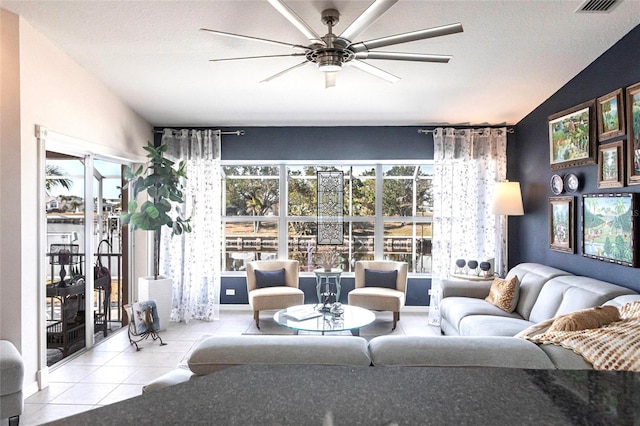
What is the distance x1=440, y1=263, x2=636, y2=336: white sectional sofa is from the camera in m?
3.12

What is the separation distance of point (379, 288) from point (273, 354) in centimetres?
346

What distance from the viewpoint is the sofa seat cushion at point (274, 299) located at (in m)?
4.79

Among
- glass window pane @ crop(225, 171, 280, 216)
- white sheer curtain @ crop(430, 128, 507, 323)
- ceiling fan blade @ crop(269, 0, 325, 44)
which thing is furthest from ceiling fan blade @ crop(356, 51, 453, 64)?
glass window pane @ crop(225, 171, 280, 216)

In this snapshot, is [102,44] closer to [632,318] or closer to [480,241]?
[632,318]

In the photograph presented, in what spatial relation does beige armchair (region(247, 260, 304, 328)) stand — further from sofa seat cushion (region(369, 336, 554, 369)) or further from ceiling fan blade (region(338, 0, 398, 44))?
ceiling fan blade (region(338, 0, 398, 44))

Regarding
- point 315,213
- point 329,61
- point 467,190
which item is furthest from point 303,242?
point 329,61

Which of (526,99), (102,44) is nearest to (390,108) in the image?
(526,99)

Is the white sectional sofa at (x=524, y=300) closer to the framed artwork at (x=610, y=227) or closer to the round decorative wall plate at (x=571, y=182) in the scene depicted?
the framed artwork at (x=610, y=227)

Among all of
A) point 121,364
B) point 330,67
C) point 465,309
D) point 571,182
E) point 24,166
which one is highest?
point 330,67

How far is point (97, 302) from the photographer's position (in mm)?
4395

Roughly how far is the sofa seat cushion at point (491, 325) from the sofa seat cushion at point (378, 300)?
1125 millimetres

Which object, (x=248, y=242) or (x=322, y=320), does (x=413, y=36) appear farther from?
(x=248, y=242)

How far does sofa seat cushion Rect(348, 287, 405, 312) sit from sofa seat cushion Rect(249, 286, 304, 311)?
676mm

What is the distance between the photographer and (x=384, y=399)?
2.89ft
